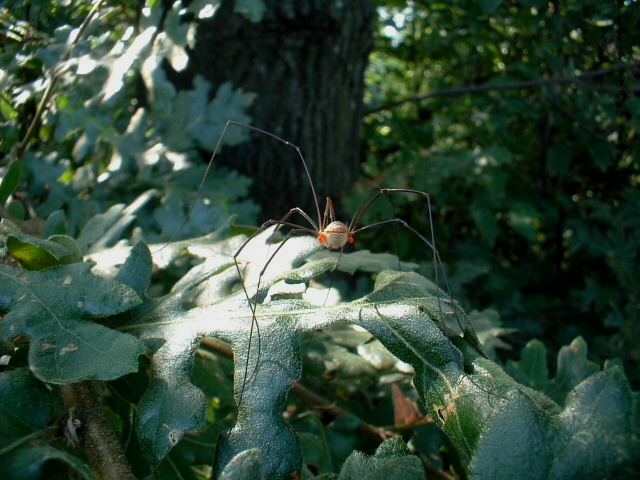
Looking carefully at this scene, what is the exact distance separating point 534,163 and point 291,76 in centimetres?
137

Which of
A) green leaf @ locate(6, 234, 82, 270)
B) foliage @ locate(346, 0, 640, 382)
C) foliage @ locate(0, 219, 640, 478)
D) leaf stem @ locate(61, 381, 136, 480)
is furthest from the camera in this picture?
foliage @ locate(346, 0, 640, 382)

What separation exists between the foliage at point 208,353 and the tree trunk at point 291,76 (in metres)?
0.70

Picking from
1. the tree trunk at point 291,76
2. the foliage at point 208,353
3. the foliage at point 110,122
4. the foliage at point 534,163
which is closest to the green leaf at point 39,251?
the foliage at point 208,353

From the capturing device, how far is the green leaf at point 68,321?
74cm

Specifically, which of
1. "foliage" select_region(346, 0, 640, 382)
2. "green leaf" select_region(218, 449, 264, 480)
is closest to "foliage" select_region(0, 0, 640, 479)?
"green leaf" select_region(218, 449, 264, 480)

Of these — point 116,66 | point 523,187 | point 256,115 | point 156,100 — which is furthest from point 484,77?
point 116,66

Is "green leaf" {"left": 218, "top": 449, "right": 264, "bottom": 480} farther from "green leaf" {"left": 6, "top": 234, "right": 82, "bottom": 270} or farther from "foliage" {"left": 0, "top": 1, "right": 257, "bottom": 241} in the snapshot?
"foliage" {"left": 0, "top": 1, "right": 257, "bottom": 241}

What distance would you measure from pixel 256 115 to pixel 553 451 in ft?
6.33

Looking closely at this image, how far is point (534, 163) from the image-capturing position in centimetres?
289

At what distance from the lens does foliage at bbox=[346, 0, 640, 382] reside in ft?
8.23

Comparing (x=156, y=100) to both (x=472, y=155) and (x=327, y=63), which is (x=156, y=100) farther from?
(x=472, y=155)

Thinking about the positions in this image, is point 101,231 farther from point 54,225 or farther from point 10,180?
point 10,180

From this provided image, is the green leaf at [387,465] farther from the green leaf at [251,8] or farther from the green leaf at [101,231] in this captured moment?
the green leaf at [251,8]

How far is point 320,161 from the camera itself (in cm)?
246
